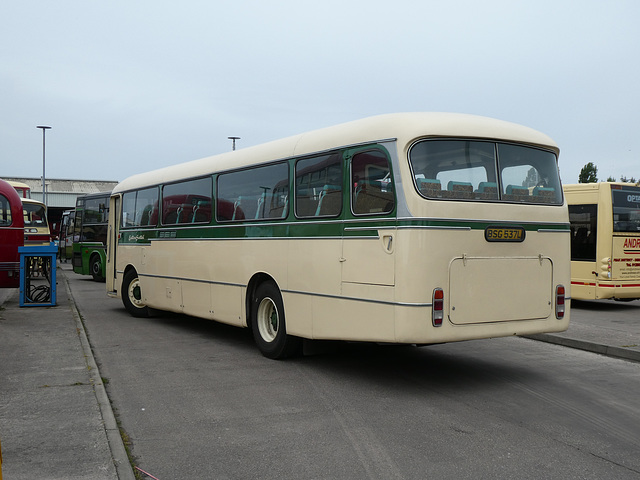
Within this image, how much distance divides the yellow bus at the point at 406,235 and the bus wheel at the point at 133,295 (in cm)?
487

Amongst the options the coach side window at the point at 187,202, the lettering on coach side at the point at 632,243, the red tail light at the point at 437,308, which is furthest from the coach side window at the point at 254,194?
the lettering on coach side at the point at 632,243

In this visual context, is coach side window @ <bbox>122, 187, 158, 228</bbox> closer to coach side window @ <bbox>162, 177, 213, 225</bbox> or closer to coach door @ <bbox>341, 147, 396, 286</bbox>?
coach side window @ <bbox>162, 177, 213, 225</bbox>

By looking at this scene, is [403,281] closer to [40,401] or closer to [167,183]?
[40,401]

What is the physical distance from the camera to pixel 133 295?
1402 centimetres

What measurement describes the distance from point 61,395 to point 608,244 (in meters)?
12.9

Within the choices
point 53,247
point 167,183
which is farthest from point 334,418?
point 53,247

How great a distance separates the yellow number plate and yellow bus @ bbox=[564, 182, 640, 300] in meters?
9.26

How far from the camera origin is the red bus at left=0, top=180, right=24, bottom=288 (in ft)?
51.7

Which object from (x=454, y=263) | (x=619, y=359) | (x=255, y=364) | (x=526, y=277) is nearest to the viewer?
(x=454, y=263)

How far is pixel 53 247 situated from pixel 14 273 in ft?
4.73

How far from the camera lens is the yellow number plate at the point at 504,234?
23.6 feet

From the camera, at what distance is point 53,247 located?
1516 centimetres

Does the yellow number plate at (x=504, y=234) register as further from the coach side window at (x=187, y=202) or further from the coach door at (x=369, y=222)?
the coach side window at (x=187, y=202)

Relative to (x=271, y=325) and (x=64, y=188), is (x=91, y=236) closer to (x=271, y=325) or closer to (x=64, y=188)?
(x=271, y=325)
